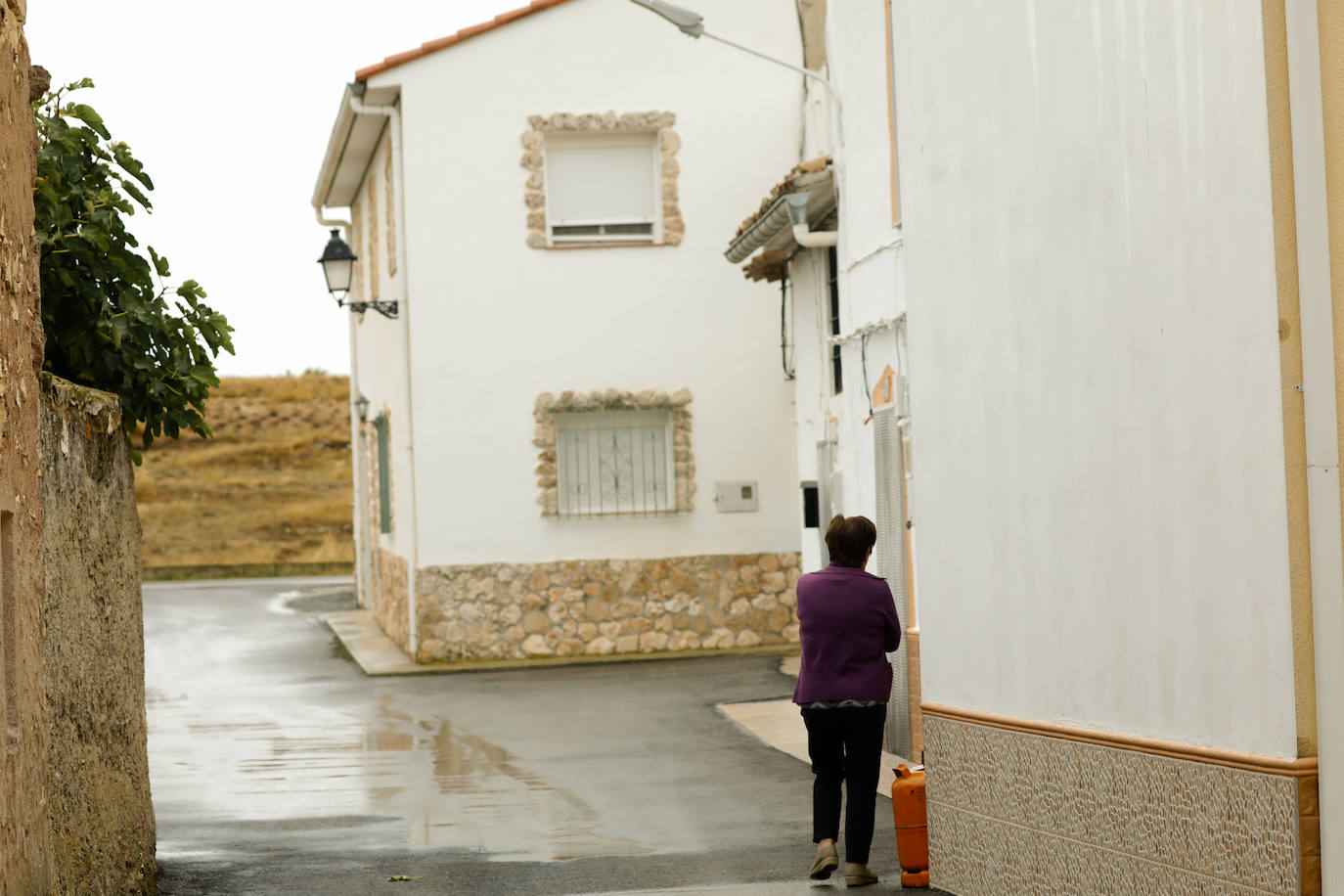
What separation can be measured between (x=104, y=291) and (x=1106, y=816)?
473 cm

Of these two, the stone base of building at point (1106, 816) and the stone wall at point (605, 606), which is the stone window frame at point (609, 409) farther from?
the stone base of building at point (1106, 816)

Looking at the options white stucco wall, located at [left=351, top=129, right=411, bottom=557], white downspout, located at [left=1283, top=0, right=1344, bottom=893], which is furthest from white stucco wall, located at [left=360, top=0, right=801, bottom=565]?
white downspout, located at [left=1283, top=0, right=1344, bottom=893]

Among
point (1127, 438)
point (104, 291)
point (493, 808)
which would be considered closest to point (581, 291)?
point (493, 808)

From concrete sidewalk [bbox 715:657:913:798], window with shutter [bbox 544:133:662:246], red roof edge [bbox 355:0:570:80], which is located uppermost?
red roof edge [bbox 355:0:570:80]

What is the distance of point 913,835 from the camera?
716 cm

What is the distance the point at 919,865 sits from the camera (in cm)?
716

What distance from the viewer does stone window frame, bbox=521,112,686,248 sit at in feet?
60.5

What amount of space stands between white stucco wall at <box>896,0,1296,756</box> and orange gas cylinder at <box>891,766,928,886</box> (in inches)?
21.3

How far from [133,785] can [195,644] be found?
14.7 meters

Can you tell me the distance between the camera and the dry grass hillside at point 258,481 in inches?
1943

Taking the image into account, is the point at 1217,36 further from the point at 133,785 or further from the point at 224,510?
the point at 224,510

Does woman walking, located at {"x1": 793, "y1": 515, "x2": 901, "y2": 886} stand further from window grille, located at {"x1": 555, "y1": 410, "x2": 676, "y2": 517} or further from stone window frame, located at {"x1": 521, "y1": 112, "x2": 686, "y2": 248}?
stone window frame, located at {"x1": 521, "y1": 112, "x2": 686, "y2": 248}

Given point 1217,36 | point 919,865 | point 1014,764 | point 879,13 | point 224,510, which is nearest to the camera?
point 1217,36

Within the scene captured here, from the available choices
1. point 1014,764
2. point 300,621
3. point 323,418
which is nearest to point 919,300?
point 1014,764
